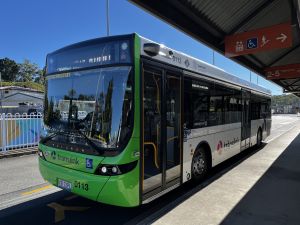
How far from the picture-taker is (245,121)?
10023 mm

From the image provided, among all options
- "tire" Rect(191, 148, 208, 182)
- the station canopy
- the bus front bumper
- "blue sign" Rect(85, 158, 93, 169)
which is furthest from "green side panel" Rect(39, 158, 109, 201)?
the station canopy

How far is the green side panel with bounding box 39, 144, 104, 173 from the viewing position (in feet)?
13.4

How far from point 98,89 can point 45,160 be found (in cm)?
186

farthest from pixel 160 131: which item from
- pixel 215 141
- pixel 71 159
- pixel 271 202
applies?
pixel 215 141

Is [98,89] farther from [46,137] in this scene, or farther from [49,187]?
[49,187]

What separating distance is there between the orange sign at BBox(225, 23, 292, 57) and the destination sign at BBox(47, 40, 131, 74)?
6083mm

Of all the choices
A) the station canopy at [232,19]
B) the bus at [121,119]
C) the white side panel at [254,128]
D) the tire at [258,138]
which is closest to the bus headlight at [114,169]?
the bus at [121,119]

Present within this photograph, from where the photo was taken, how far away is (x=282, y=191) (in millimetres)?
6016

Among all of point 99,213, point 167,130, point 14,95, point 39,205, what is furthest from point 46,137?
point 14,95

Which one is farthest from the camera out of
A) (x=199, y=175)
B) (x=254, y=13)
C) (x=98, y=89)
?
(x=254, y=13)

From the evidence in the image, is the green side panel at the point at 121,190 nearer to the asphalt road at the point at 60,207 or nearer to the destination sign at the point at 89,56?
the asphalt road at the point at 60,207

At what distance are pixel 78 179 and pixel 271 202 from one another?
372 cm

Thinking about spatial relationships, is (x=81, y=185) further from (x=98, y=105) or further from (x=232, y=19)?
(x=232, y=19)

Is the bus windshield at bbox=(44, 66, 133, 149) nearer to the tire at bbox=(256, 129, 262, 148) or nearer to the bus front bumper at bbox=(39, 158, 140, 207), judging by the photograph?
the bus front bumper at bbox=(39, 158, 140, 207)
